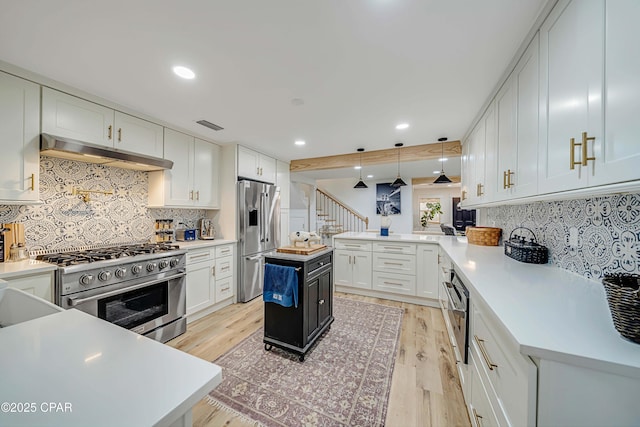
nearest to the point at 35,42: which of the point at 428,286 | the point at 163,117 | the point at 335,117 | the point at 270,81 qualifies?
the point at 163,117

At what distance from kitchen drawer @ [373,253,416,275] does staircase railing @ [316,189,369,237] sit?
3.86m

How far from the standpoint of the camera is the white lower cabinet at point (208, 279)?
2.83 m

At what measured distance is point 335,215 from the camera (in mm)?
7902

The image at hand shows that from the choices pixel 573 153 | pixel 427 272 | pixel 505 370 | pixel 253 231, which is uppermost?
pixel 573 153

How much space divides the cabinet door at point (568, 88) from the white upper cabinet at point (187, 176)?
3.43 meters

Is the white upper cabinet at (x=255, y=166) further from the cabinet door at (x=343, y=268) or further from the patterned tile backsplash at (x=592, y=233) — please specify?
the patterned tile backsplash at (x=592, y=233)

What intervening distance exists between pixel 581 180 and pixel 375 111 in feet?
6.16

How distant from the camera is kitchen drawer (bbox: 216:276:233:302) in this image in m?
3.18

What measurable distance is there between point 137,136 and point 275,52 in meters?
1.92

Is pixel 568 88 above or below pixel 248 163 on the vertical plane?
below

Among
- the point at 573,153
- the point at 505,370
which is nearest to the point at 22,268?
the point at 505,370

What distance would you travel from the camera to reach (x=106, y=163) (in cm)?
245

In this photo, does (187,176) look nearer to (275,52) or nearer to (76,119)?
(76,119)

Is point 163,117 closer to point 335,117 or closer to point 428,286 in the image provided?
point 335,117
